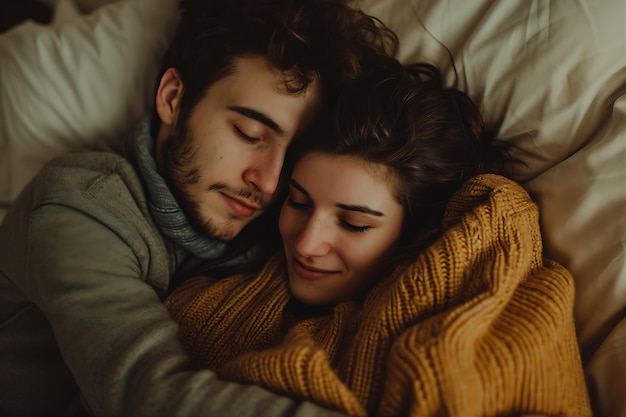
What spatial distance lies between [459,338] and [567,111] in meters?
0.53

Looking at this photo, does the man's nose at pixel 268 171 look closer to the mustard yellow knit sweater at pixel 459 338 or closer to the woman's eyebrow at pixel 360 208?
the woman's eyebrow at pixel 360 208

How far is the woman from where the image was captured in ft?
2.19

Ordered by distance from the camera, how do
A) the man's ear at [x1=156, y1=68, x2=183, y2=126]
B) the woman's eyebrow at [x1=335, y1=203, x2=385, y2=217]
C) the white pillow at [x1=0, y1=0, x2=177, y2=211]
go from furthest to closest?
the white pillow at [x1=0, y1=0, x2=177, y2=211]
the man's ear at [x1=156, y1=68, x2=183, y2=126]
the woman's eyebrow at [x1=335, y1=203, x2=385, y2=217]

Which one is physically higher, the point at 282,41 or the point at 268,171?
the point at 282,41

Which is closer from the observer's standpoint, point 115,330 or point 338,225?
point 115,330

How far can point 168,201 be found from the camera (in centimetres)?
106

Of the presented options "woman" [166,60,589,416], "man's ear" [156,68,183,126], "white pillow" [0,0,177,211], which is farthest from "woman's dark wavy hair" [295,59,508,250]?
"white pillow" [0,0,177,211]

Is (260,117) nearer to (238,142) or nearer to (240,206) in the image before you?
(238,142)

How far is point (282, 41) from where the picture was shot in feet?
3.53

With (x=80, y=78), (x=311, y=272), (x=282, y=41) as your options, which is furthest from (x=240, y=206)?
(x=80, y=78)

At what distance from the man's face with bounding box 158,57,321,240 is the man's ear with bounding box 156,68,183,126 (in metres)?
0.08

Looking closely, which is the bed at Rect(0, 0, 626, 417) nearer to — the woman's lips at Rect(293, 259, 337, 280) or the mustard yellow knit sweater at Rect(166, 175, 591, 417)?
the mustard yellow knit sweater at Rect(166, 175, 591, 417)

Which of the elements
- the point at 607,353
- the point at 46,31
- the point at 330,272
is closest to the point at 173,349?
the point at 330,272

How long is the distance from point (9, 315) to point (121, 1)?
0.90 m
